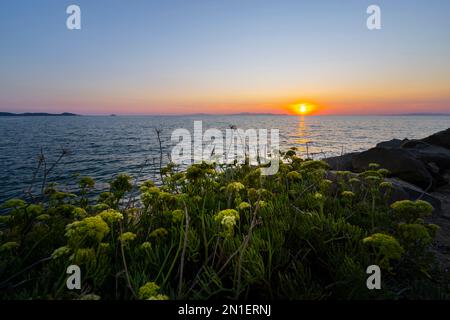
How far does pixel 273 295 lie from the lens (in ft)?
8.82

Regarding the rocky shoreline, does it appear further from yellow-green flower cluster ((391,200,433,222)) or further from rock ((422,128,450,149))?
rock ((422,128,450,149))

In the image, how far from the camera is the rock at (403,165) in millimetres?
8836

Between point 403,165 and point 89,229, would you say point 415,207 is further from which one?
point 403,165

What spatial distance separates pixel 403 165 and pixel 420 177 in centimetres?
67

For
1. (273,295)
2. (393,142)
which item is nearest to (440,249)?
(273,295)

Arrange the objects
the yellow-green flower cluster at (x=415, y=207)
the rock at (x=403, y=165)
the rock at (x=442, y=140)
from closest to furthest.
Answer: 1. the yellow-green flower cluster at (x=415, y=207)
2. the rock at (x=403, y=165)
3. the rock at (x=442, y=140)

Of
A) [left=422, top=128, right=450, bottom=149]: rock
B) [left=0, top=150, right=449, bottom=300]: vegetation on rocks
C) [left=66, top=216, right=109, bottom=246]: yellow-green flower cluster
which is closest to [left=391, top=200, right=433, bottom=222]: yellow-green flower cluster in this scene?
[left=0, top=150, right=449, bottom=300]: vegetation on rocks

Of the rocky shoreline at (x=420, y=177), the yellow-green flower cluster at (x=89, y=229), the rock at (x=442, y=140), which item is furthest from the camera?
the rock at (x=442, y=140)

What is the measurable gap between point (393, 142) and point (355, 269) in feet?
79.7

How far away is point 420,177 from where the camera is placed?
28.9 feet

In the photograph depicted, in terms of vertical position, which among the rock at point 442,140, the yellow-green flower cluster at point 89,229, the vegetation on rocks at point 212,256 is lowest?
the vegetation on rocks at point 212,256

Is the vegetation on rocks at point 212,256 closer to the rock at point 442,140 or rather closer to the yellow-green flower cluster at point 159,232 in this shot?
the yellow-green flower cluster at point 159,232

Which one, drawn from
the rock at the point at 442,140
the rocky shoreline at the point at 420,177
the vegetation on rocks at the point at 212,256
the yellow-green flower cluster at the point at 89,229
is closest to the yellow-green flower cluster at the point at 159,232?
the vegetation on rocks at the point at 212,256
